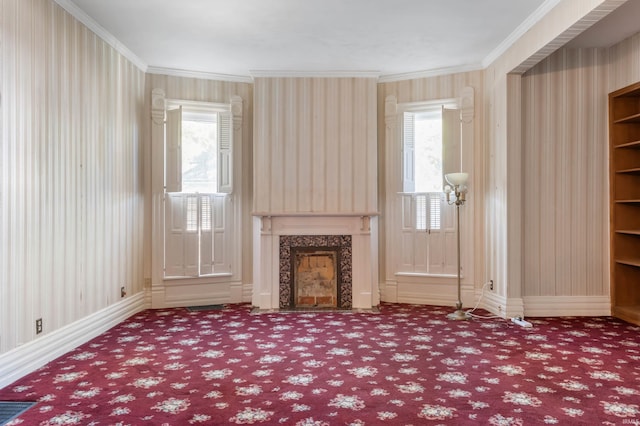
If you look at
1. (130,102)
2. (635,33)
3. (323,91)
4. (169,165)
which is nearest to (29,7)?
(130,102)

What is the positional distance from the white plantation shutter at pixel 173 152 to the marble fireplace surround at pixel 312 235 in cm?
114

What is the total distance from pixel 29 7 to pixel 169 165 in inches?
97.8

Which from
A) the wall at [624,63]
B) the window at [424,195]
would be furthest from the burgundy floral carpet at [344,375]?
the wall at [624,63]

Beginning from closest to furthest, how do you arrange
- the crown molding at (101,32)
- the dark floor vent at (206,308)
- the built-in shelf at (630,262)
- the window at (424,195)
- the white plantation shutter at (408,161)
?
the crown molding at (101,32), the built-in shelf at (630,262), the dark floor vent at (206,308), the window at (424,195), the white plantation shutter at (408,161)

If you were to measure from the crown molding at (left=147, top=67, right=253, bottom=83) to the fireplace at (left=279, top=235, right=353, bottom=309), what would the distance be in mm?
2158

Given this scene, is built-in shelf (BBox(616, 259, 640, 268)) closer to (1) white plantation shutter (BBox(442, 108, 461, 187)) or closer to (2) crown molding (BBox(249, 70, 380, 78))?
(1) white plantation shutter (BBox(442, 108, 461, 187))

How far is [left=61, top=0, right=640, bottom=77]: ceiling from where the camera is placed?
4.06m

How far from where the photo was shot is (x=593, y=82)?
517cm

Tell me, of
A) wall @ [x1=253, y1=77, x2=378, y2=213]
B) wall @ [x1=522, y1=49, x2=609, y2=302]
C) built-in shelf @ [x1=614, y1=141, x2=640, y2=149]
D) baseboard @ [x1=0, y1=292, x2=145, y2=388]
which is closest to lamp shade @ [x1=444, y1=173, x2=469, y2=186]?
wall @ [x1=522, y1=49, x2=609, y2=302]

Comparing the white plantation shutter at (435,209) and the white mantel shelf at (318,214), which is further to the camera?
the white plantation shutter at (435,209)

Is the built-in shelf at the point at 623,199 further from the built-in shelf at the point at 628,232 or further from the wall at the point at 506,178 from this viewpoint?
the wall at the point at 506,178

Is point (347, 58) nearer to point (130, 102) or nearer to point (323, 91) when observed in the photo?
point (323, 91)

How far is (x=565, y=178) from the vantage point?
521cm

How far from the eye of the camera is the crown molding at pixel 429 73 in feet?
18.6
